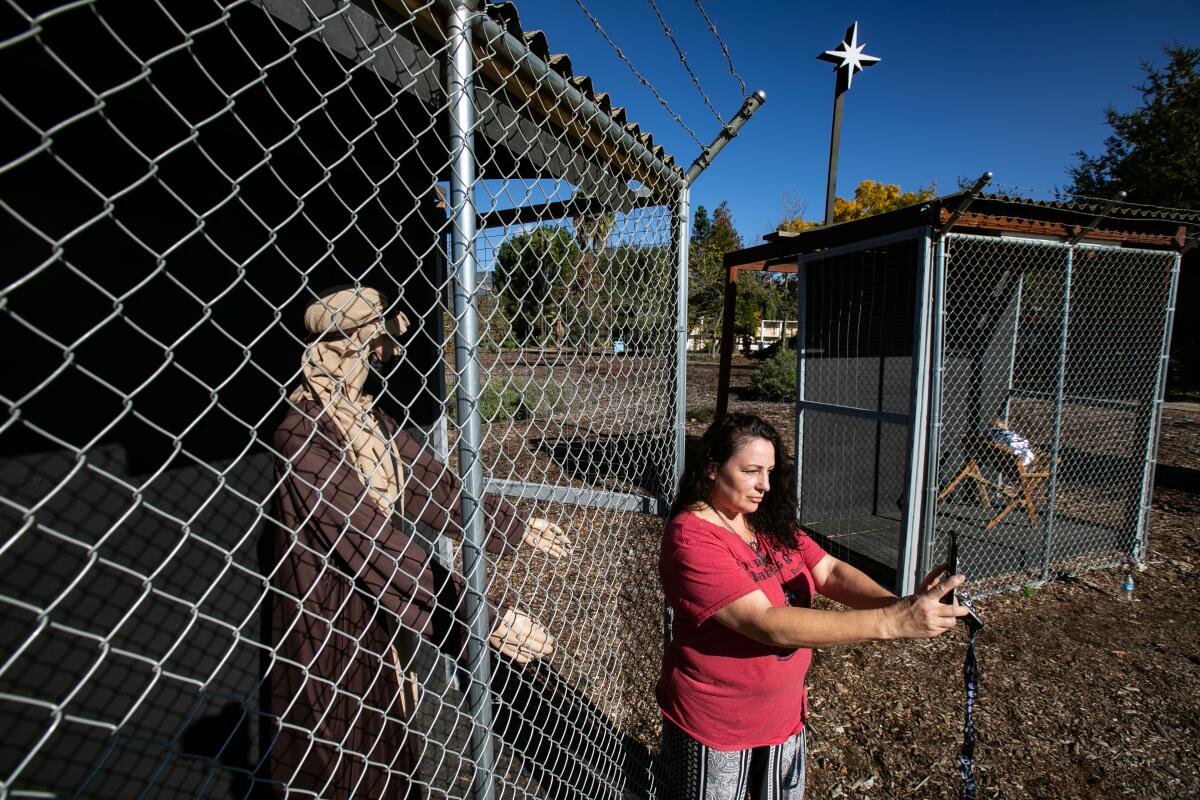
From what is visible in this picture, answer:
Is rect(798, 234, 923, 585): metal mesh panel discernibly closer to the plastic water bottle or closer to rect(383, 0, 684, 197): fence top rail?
the plastic water bottle

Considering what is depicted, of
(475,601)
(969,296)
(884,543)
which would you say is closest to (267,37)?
(475,601)

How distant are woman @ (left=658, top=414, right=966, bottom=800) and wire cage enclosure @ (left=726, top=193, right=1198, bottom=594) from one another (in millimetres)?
2678

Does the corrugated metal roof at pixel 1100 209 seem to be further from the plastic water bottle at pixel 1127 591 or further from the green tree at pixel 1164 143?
the green tree at pixel 1164 143

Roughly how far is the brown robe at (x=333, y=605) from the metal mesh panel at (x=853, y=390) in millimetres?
4432

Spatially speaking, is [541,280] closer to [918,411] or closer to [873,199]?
[918,411]

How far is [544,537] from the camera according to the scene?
2248mm

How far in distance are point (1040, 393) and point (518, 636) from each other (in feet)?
17.2

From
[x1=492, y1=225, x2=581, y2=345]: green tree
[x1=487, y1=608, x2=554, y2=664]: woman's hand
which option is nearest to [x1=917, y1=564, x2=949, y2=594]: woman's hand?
[x1=487, y1=608, x2=554, y2=664]: woman's hand

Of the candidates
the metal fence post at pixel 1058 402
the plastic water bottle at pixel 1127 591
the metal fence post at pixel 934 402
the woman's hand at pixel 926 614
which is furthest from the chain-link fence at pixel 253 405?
the plastic water bottle at pixel 1127 591

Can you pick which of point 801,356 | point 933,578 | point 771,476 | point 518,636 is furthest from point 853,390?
point 518,636

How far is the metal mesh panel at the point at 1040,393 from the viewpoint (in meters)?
4.95

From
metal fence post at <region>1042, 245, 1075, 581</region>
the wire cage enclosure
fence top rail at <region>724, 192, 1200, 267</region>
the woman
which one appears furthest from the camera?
metal fence post at <region>1042, 245, 1075, 581</region>

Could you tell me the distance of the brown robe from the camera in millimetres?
1493

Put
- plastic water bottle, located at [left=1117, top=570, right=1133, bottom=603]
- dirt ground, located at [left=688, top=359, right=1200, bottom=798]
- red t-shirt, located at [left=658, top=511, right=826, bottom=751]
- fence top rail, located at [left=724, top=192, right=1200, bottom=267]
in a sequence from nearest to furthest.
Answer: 1. red t-shirt, located at [left=658, top=511, right=826, bottom=751]
2. dirt ground, located at [left=688, top=359, right=1200, bottom=798]
3. fence top rail, located at [left=724, top=192, right=1200, bottom=267]
4. plastic water bottle, located at [left=1117, top=570, right=1133, bottom=603]
